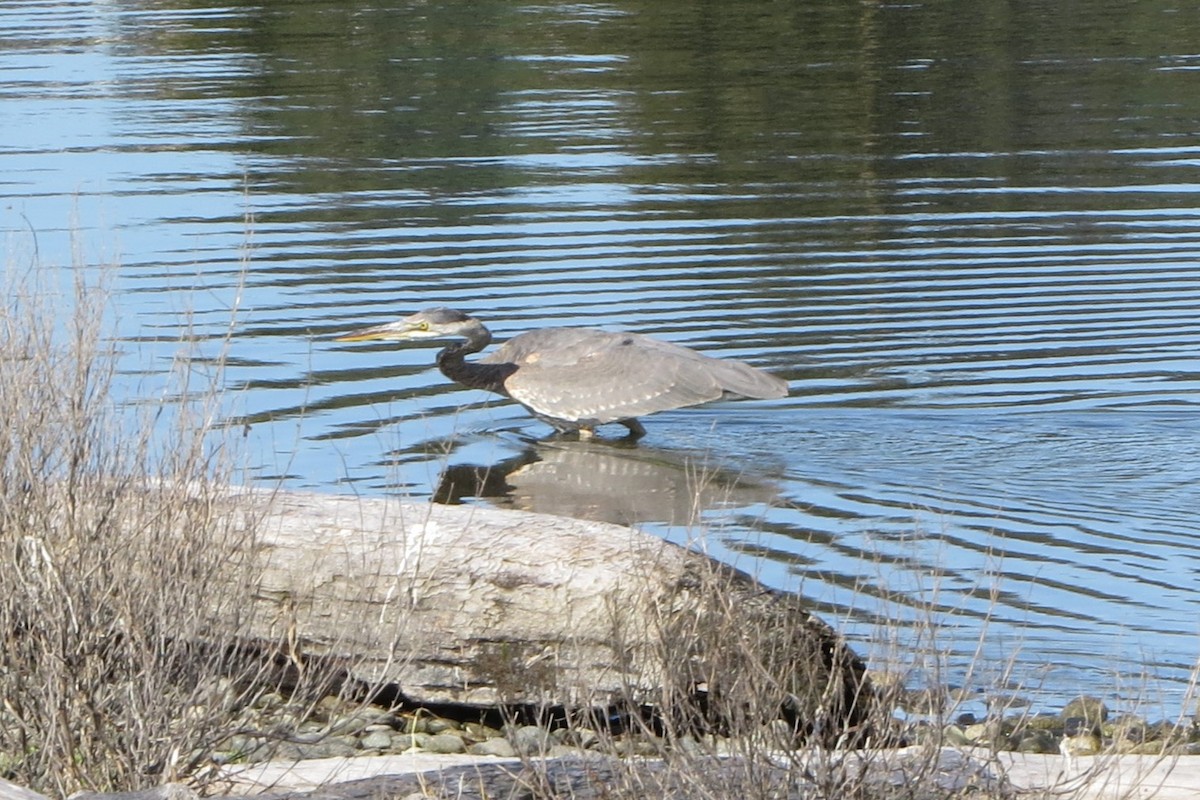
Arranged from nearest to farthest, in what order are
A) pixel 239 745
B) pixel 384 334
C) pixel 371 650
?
pixel 371 650 → pixel 239 745 → pixel 384 334

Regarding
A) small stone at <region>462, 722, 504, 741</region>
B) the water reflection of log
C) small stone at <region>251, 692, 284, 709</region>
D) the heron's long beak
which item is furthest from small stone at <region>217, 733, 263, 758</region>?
the heron's long beak

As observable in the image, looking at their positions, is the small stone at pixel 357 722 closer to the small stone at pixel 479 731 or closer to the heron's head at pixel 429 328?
the small stone at pixel 479 731

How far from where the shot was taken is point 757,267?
1725cm

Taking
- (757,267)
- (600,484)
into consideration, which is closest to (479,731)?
(600,484)

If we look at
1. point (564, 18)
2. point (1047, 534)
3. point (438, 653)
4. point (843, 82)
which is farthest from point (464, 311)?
point (564, 18)

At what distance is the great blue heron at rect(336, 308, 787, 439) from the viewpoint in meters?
12.6

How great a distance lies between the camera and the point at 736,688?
523cm

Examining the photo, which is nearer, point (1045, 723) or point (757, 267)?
point (1045, 723)

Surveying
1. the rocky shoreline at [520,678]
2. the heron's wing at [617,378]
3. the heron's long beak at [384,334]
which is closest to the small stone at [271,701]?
the rocky shoreline at [520,678]

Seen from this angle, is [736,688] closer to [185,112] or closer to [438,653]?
[438,653]

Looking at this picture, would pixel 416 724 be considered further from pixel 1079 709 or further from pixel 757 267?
pixel 757 267

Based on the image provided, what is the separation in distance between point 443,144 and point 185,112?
14.9 ft

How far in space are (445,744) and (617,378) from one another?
5.16 m

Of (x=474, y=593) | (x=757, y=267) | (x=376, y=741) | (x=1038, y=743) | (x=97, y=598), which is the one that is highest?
(x=97, y=598)
